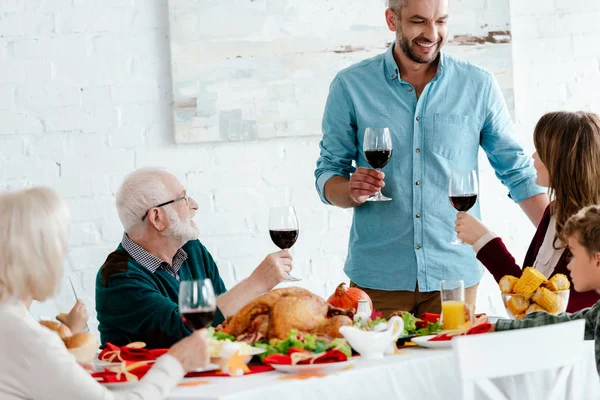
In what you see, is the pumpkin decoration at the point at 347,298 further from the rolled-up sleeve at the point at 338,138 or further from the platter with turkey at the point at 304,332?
the rolled-up sleeve at the point at 338,138

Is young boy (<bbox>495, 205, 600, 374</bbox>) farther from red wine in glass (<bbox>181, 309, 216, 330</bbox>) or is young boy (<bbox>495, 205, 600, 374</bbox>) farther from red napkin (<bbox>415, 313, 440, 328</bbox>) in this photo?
red wine in glass (<bbox>181, 309, 216, 330</bbox>)

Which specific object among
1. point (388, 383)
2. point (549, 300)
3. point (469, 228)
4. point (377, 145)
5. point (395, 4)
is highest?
point (395, 4)

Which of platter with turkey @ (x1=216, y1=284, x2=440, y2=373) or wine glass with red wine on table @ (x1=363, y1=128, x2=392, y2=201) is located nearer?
platter with turkey @ (x1=216, y1=284, x2=440, y2=373)

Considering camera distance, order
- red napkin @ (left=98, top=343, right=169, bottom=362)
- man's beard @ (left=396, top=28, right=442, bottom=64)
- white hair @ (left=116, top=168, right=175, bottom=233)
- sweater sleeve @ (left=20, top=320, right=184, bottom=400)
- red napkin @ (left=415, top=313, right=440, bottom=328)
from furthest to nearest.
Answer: man's beard @ (left=396, top=28, right=442, bottom=64) < white hair @ (left=116, top=168, right=175, bottom=233) < red napkin @ (left=415, top=313, right=440, bottom=328) < red napkin @ (left=98, top=343, right=169, bottom=362) < sweater sleeve @ (left=20, top=320, right=184, bottom=400)

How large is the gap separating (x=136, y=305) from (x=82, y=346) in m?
0.50

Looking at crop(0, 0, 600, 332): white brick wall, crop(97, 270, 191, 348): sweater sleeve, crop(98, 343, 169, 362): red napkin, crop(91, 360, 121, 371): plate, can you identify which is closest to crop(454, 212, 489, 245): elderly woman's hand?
crop(97, 270, 191, 348): sweater sleeve

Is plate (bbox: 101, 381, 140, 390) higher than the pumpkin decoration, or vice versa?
the pumpkin decoration

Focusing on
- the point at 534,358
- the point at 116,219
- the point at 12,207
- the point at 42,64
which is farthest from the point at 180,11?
the point at 534,358

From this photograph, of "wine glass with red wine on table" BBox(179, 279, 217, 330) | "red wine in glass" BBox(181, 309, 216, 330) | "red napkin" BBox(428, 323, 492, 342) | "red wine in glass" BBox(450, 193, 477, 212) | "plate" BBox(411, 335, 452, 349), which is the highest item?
"red wine in glass" BBox(450, 193, 477, 212)

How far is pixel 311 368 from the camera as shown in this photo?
185cm

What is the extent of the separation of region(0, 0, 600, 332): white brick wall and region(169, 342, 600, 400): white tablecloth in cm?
165

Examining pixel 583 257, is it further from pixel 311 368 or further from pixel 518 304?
pixel 311 368

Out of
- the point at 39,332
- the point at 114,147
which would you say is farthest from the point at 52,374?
the point at 114,147

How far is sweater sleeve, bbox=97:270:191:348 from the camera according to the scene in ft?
7.70
